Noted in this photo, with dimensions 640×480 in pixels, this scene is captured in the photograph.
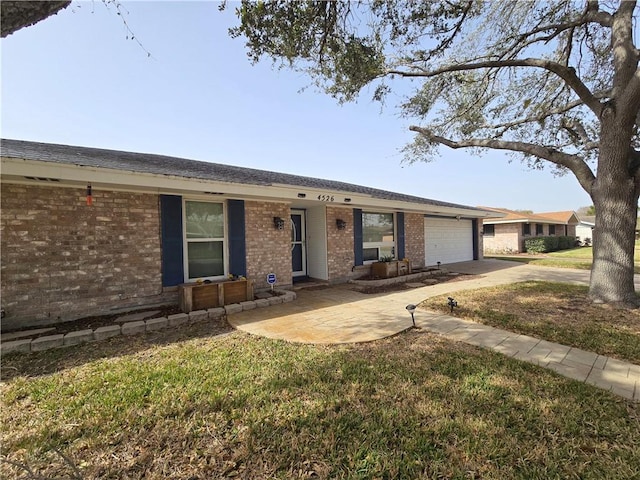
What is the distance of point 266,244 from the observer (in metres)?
7.47

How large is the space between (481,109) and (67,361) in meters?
12.3

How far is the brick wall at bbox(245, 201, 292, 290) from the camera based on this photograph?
7.19 meters

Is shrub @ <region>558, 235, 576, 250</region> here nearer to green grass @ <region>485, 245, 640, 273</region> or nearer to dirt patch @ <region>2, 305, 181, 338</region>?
green grass @ <region>485, 245, 640, 273</region>

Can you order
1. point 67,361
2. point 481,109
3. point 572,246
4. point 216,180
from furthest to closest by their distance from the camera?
point 572,246
point 481,109
point 216,180
point 67,361

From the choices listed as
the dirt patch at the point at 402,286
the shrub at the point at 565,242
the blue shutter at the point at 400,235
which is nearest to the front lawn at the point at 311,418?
the dirt patch at the point at 402,286

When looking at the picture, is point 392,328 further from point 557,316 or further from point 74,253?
point 74,253

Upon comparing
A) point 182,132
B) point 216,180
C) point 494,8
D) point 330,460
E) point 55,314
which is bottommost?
point 330,460

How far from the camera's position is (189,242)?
6.38m

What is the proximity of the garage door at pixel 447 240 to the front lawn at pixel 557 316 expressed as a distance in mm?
5202

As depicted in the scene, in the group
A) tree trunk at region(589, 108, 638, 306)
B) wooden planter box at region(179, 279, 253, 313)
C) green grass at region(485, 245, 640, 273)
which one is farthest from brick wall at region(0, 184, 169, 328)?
green grass at region(485, 245, 640, 273)

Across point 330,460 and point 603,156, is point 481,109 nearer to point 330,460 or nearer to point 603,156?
point 603,156

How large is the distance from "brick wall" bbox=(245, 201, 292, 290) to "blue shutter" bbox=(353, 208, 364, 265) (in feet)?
8.58

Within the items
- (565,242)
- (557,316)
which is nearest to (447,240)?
(557,316)

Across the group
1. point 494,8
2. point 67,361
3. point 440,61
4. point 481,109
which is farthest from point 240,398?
point 481,109
